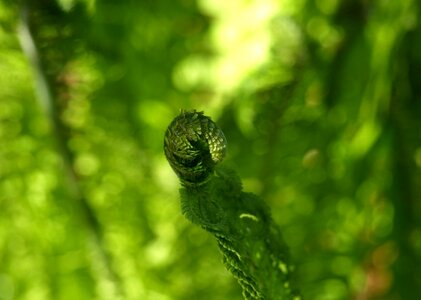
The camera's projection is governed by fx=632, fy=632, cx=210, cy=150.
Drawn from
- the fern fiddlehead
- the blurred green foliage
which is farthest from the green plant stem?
the blurred green foliage

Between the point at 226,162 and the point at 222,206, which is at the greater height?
the point at 226,162

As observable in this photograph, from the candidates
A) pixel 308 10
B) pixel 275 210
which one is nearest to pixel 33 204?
pixel 275 210

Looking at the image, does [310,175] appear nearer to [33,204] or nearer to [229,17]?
[229,17]

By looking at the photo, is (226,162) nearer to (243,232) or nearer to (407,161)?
(407,161)

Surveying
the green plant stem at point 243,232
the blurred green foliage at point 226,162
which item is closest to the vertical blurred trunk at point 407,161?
the blurred green foliage at point 226,162

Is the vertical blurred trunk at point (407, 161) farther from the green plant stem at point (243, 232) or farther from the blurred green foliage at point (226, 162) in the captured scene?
the green plant stem at point (243, 232)

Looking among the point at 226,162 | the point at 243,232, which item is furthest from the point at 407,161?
the point at 243,232

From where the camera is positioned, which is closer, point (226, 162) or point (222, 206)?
point (222, 206)

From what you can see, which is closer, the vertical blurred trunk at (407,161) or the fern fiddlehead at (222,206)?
the fern fiddlehead at (222,206)
